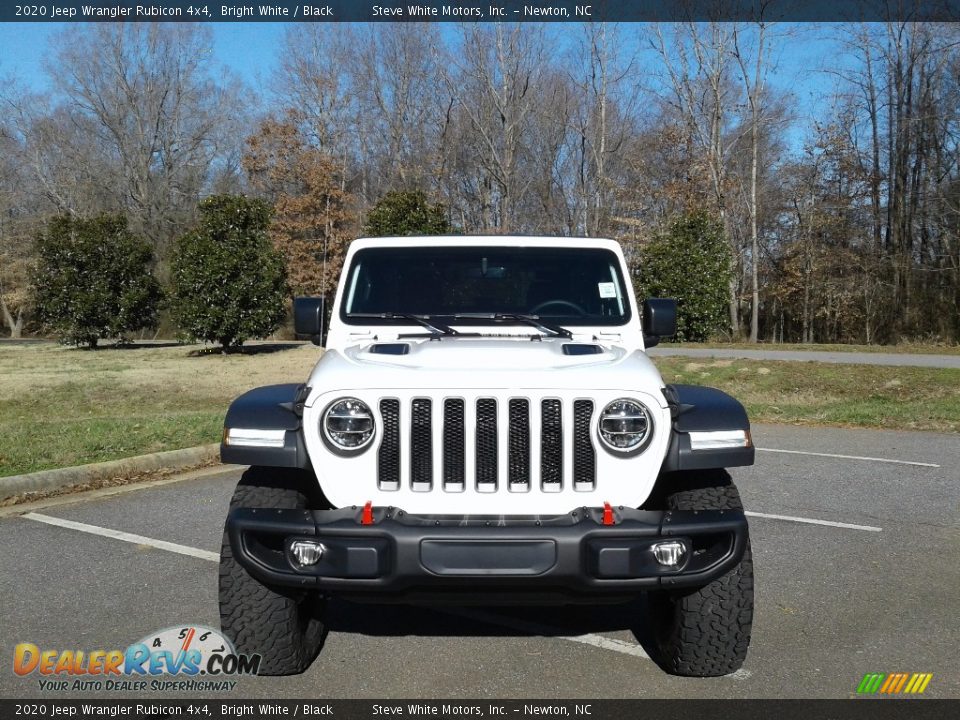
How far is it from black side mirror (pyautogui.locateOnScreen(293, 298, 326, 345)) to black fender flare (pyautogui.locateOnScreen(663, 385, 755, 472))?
6.85 feet

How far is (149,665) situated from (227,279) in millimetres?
21180

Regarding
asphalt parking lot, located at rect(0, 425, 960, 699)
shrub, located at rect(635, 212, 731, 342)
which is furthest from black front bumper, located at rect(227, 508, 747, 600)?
Answer: shrub, located at rect(635, 212, 731, 342)

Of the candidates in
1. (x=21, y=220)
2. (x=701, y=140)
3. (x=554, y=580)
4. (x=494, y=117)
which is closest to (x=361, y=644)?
(x=554, y=580)

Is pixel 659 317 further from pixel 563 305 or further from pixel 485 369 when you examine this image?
pixel 485 369

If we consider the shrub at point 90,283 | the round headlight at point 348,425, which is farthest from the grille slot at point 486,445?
the shrub at point 90,283

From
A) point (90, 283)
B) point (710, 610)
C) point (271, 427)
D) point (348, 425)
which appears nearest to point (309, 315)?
point (271, 427)

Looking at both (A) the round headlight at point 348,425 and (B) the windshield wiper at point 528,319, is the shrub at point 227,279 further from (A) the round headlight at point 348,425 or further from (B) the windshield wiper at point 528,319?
(A) the round headlight at point 348,425

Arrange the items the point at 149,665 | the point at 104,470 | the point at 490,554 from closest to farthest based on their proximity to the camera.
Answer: the point at 490,554 → the point at 149,665 → the point at 104,470

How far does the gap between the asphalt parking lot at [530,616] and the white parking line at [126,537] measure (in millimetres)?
20

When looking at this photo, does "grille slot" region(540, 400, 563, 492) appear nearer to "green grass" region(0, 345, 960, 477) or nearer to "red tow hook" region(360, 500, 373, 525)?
"red tow hook" region(360, 500, 373, 525)

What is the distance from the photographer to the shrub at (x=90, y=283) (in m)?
27.7

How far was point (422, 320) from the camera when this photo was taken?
4.69 metres
